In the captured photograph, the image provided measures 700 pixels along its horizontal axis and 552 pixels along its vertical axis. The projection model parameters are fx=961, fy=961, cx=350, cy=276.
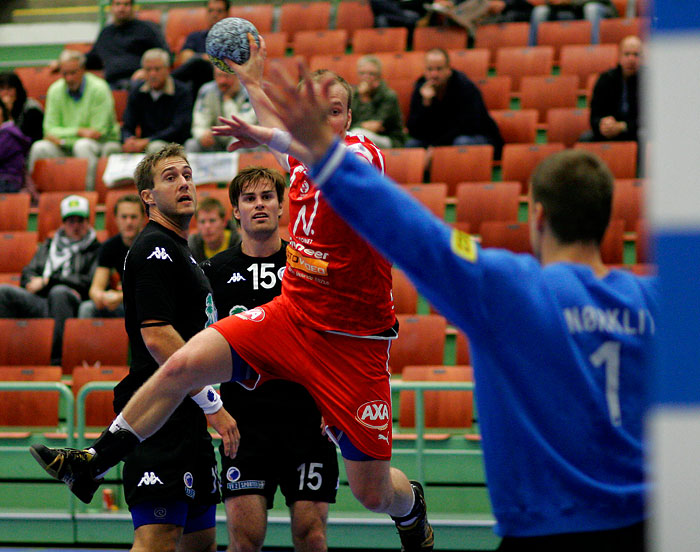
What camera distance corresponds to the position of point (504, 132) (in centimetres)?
993

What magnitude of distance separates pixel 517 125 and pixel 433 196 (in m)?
1.92

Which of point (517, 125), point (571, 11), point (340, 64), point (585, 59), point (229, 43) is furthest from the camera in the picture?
point (571, 11)

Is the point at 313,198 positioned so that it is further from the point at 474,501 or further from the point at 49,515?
the point at 49,515

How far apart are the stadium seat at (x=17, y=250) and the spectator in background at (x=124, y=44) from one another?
10.1 ft

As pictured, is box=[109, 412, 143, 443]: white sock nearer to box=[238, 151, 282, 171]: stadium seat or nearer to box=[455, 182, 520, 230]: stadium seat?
box=[455, 182, 520, 230]: stadium seat

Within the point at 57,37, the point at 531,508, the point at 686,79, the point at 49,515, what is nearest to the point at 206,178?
the point at 49,515

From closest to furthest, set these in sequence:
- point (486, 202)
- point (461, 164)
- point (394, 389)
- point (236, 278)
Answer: point (236, 278)
point (394, 389)
point (486, 202)
point (461, 164)

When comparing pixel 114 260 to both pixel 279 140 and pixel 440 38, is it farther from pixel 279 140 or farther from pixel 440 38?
pixel 440 38

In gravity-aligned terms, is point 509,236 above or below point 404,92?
below

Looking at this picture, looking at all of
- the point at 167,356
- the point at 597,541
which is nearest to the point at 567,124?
the point at 167,356

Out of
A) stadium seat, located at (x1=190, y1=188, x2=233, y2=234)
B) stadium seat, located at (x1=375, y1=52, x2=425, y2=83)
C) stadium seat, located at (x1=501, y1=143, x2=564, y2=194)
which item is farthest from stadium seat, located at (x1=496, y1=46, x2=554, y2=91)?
stadium seat, located at (x1=190, y1=188, x2=233, y2=234)

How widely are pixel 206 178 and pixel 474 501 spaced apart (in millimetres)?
4486

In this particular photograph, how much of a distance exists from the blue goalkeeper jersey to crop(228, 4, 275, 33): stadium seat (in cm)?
1114

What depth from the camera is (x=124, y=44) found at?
11703 millimetres
